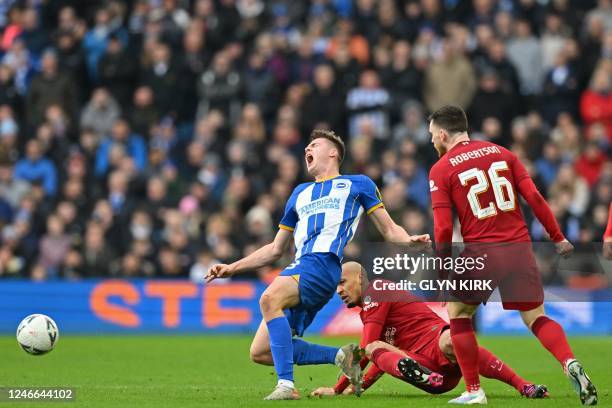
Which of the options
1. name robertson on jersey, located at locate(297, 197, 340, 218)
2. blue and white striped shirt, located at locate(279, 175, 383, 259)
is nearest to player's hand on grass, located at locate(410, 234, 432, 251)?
blue and white striped shirt, located at locate(279, 175, 383, 259)

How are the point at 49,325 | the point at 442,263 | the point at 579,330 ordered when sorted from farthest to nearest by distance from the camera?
the point at 579,330 → the point at 49,325 → the point at 442,263

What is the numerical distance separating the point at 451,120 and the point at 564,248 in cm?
130

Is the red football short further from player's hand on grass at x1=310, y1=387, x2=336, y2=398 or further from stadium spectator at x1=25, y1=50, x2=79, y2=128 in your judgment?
stadium spectator at x1=25, y1=50, x2=79, y2=128

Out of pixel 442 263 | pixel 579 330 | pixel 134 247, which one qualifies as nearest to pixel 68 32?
pixel 134 247

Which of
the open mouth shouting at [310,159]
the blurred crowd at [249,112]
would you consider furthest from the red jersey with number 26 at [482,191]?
the blurred crowd at [249,112]

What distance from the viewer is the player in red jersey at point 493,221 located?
29.3ft

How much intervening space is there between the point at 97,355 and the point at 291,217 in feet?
18.9

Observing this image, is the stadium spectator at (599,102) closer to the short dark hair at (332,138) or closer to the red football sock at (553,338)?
the short dark hair at (332,138)

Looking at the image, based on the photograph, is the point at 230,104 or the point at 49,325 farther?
the point at 230,104

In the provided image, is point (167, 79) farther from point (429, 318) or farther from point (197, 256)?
point (429, 318)

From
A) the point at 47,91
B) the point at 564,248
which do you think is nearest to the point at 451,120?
the point at 564,248

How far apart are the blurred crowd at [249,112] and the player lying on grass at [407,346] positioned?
27.5 ft

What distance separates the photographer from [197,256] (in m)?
19.3

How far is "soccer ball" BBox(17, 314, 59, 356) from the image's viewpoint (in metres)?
10.3
